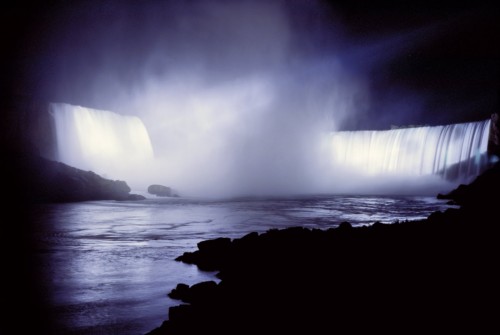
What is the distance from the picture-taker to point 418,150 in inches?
1670

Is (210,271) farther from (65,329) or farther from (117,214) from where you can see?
(117,214)

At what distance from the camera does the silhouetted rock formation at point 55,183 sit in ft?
92.4

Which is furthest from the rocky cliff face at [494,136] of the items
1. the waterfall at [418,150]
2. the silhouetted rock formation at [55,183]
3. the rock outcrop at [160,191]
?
→ the silhouetted rock formation at [55,183]

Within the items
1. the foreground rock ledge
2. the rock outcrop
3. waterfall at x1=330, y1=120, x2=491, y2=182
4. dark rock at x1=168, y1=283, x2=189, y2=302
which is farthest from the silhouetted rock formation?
waterfall at x1=330, y1=120, x2=491, y2=182

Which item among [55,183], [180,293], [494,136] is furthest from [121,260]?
[494,136]

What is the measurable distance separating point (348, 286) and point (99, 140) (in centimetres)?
3986

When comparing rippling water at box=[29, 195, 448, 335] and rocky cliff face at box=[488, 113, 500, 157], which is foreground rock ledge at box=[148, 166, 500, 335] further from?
rocky cliff face at box=[488, 113, 500, 157]

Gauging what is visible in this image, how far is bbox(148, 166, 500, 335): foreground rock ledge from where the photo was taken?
4.25 meters

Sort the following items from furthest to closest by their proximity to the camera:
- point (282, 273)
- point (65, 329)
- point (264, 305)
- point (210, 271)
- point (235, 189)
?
point (235, 189) < point (210, 271) < point (282, 273) < point (65, 329) < point (264, 305)

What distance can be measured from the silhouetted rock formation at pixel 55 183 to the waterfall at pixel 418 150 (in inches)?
1089

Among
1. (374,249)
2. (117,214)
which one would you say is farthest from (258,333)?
(117,214)

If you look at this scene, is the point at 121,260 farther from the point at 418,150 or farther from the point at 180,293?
the point at 418,150

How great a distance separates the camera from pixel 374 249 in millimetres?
7188

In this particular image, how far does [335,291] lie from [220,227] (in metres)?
11.1
